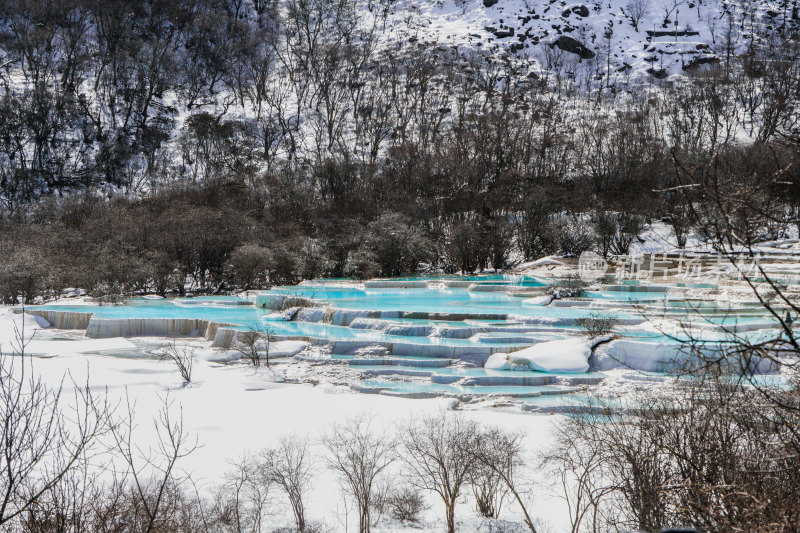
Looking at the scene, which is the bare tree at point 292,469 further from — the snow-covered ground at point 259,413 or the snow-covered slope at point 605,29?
the snow-covered slope at point 605,29

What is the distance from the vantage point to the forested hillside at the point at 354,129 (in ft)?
89.2

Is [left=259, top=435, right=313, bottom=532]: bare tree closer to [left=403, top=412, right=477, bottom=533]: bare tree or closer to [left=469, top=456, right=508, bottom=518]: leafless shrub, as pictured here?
[left=403, top=412, right=477, bottom=533]: bare tree

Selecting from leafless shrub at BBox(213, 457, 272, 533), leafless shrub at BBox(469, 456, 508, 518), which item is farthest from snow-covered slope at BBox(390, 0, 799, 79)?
leafless shrub at BBox(213, 457, 272, 533)

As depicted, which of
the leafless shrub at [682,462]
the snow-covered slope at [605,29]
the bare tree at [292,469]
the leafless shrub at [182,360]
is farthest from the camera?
the snow-covered slope at [605,29]

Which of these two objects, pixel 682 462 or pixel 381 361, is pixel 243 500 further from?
pixel 381 361

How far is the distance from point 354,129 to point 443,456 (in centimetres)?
3799

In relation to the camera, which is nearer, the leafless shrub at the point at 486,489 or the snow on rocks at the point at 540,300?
the leafless shrub at the point at 486,489

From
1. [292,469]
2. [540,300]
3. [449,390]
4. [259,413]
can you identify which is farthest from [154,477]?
[540,300]

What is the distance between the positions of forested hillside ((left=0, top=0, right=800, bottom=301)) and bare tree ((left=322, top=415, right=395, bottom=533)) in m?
15.0

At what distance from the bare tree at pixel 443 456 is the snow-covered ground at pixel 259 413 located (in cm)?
33

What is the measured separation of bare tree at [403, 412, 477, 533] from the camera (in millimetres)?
8047

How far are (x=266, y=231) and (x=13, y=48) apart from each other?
103ft

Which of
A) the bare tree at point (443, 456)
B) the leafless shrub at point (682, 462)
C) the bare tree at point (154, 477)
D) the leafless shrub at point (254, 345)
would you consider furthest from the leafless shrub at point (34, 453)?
the leafless shrub at point (682, 462)

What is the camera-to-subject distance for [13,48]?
45281 millimetres
